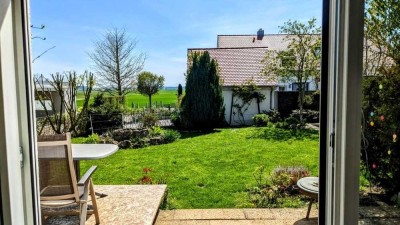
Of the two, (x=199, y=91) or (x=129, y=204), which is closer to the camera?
(x=129, y=204)

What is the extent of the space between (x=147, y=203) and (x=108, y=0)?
→ 667 centimetres

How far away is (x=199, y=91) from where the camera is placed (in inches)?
385

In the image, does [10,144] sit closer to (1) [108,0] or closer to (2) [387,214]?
(2) [387,214]

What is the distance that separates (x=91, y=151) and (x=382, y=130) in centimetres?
266

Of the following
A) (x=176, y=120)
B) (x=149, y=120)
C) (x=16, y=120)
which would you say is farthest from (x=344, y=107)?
(x=176, y=120)

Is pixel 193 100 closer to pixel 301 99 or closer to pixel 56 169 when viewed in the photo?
pixel 301 99

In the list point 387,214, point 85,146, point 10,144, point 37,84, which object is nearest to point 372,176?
point 387,214

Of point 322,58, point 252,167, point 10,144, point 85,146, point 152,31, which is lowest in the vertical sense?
point 252,167

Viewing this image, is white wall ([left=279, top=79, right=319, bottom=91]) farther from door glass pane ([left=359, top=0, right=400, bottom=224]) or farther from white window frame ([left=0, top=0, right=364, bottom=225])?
white window frame ([left=0, top=0, right=364, bottom=225])

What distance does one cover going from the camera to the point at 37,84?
5.80m

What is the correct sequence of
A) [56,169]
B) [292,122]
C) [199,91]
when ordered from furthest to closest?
[199,91] < [292,122] < [56,169]

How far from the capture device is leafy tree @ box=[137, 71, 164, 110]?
10.9 m

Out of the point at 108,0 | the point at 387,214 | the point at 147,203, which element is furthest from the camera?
the point at 108,0

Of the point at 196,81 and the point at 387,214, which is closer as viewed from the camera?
the point at 387,214
